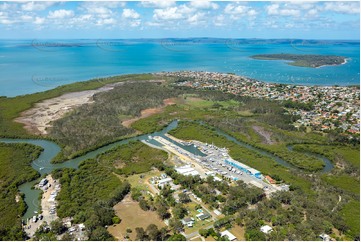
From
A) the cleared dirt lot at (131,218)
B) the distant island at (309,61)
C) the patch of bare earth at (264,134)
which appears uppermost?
the distant island at (309,61)

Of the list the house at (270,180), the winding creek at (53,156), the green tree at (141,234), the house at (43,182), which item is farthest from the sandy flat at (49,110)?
the house at (270,180)

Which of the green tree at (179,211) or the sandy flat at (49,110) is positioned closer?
the green tree at (179,211)

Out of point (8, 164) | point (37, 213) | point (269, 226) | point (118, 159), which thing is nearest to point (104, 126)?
point (118, 159)

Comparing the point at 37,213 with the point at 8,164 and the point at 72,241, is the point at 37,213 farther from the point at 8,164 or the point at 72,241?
the point at 8,164

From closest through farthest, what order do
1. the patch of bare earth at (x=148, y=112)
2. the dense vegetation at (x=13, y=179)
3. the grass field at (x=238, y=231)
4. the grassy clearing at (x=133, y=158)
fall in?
1. the grass field at (x=238, y=231)
2. the dense vegetation at (x=13, y=179)
3. the grassy clearing at (x=133, y=158)
4. the patch of bare earth at (x=148, y=112)

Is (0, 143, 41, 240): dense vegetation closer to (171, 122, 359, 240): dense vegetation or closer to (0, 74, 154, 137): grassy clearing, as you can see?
(0, 74, 154, 137): grassy clearing

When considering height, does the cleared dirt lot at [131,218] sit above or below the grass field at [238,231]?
below

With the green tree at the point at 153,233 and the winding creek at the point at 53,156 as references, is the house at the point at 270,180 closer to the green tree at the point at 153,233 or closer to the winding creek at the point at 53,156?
the winding creek at the point at 53,156

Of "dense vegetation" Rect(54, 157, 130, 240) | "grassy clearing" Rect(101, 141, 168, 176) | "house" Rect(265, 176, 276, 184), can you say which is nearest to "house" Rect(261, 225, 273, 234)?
"house" Rect(265, 176, 276, 184)
